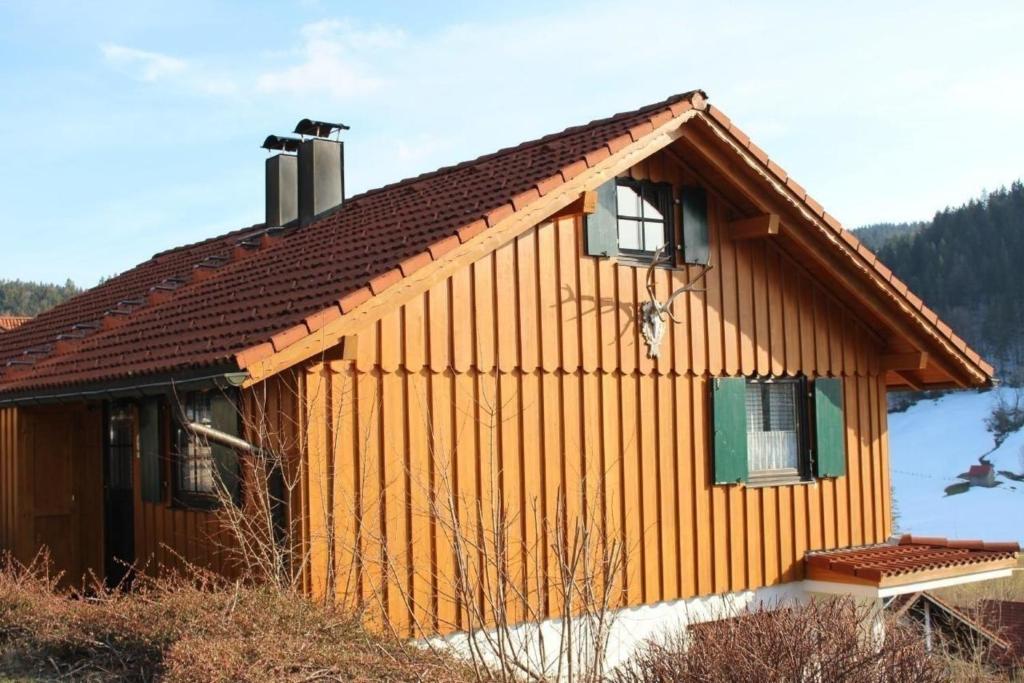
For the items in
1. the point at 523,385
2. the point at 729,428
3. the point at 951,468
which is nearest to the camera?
the point at 523,385

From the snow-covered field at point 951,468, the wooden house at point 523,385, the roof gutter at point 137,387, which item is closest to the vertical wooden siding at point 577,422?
the wooden house at point 523,385

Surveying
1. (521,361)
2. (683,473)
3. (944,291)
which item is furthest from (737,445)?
(944,291)

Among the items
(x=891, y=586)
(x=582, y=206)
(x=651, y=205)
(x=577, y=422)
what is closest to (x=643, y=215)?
(x=651, y=205)

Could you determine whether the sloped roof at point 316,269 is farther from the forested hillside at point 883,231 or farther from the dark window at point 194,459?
the forested hillside at point 883,231

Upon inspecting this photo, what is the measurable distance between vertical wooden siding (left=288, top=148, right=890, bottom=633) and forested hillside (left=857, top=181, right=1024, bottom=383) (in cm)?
7352

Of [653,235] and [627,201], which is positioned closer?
[627,201]

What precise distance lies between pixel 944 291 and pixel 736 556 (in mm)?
77967

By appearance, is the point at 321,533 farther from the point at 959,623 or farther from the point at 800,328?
the point at 959,623

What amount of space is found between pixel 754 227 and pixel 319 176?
5493 millimetres

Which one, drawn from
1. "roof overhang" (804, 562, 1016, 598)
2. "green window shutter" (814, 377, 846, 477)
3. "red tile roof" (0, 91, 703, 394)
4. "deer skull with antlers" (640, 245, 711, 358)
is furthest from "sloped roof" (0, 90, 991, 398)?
"roof overhang" (804, 562, 1016, 598)

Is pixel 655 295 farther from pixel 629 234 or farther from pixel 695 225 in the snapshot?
pixel 695 225

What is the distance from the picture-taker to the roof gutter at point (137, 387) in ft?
26.1

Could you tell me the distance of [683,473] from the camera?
11344 mm

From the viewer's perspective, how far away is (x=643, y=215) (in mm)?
11344
